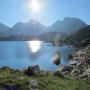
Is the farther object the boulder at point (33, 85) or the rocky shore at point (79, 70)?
the rocky shore at point (79, 70)

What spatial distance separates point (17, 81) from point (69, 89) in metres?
4.86

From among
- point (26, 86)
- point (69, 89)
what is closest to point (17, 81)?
point (26, 86)

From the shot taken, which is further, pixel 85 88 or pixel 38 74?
pixel 38 74

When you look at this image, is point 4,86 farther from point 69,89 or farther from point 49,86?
point 69,89

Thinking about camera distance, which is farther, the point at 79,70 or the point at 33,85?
the point at 79,70

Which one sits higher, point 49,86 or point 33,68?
point 33,68

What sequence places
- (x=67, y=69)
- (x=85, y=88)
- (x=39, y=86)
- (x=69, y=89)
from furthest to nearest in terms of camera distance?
(x=67, y=69) → (x=39, y=86) → (x=69, y=89) → (x=85, y=88)

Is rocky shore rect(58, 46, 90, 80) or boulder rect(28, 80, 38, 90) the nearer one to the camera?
boulder rect(28, 80, 38, 90)

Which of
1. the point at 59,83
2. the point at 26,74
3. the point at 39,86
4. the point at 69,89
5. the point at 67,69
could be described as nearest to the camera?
the point at 69,89

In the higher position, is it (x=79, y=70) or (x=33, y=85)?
(x=79, y=70)

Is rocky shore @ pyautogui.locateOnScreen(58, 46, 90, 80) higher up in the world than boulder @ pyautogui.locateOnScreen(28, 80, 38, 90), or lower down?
higher up

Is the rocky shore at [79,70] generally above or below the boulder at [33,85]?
above

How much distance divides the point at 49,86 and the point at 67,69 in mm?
26479

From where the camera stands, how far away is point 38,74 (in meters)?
25.8
